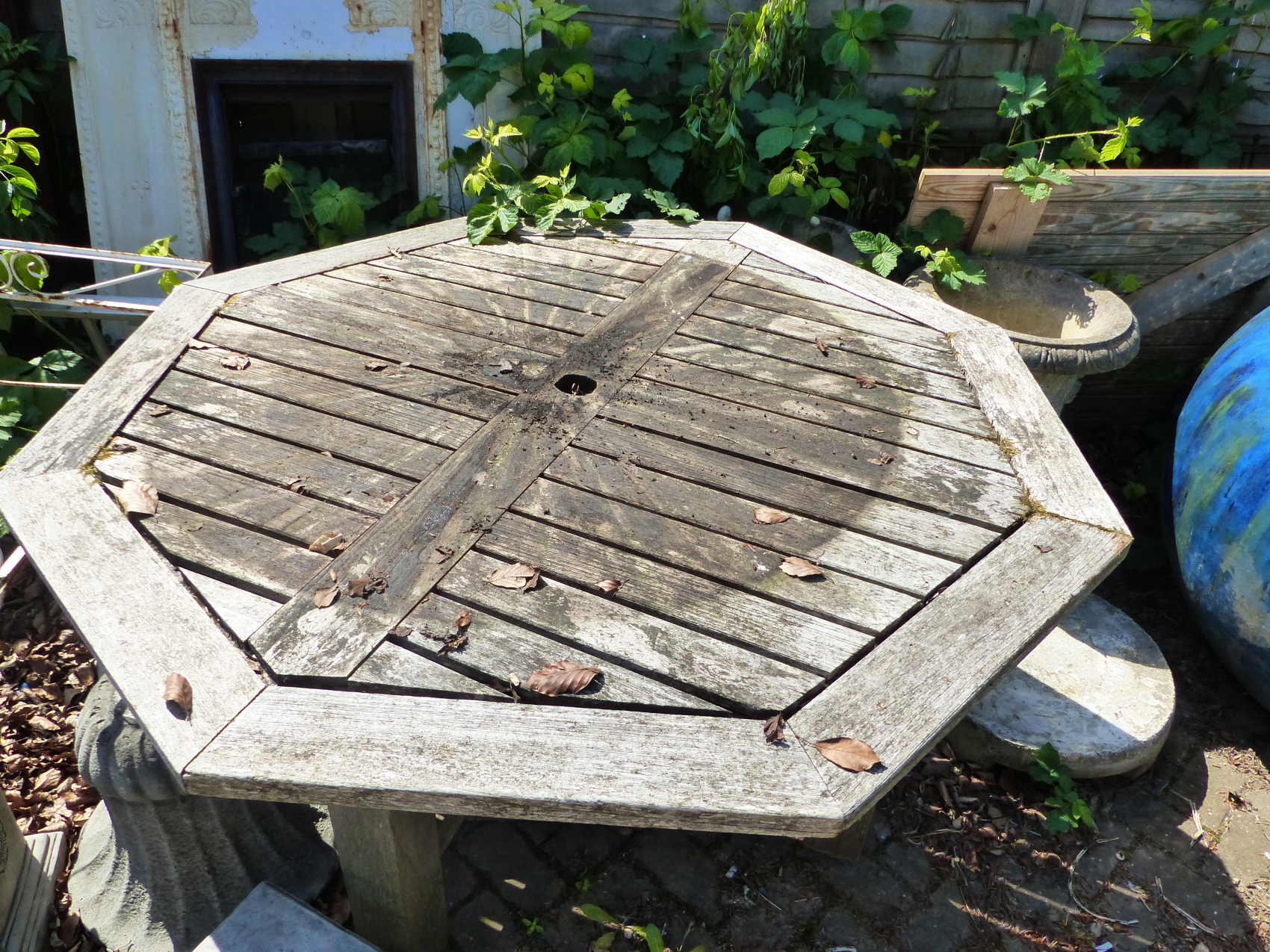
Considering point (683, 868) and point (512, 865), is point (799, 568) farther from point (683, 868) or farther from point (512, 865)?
point (512, 865)

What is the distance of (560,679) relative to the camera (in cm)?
148

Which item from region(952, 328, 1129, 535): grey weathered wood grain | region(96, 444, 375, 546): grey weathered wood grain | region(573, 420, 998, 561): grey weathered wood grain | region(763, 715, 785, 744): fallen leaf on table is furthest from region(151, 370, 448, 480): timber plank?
region(952, 328, 1129, 535): grey weathered wood grain

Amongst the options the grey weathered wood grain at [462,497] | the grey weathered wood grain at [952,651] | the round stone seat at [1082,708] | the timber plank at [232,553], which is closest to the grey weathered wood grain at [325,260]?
the grey weathered wood grain at [462,497]

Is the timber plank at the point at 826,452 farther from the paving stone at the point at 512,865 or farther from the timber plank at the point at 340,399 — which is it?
the paving stone at the point at 512,865

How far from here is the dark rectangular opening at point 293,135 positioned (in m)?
3.90

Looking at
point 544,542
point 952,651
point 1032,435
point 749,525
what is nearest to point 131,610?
point 544,542

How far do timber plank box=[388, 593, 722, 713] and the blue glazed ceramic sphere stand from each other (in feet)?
8.19

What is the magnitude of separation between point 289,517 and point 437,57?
2.88 metres

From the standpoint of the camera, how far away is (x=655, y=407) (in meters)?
2.25

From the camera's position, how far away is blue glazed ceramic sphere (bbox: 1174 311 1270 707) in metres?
3.02

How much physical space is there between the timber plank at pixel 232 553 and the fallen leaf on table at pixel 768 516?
33.7 inches

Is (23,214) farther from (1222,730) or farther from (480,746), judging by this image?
(1222,730)

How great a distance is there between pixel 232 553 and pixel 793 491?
1.14 m

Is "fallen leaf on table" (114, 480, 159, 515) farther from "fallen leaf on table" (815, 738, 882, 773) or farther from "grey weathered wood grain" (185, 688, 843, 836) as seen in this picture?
"fallen leaf on table" (815, 738, 882, 773)
